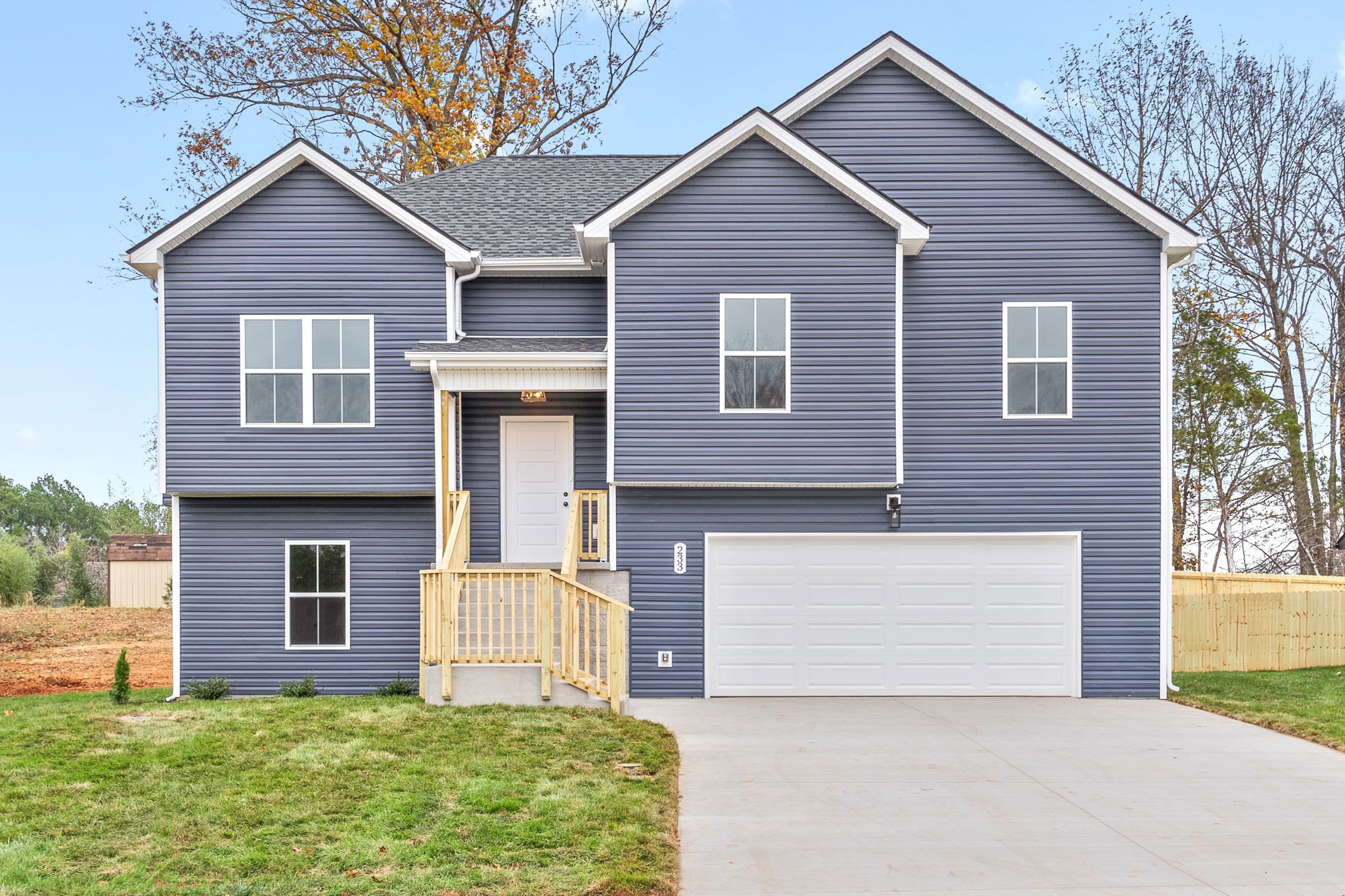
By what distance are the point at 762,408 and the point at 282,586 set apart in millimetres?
6487

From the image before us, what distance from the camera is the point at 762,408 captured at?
12453 mm

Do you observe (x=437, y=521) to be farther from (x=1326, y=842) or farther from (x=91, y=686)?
(x=1326, y=842)

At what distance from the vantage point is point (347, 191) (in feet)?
42.8

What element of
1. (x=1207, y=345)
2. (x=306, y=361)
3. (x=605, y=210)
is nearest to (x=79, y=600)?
(x=306, y=361)

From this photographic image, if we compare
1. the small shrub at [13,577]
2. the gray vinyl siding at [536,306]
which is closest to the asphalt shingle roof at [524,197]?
the gray vinyl siding at [536,306]

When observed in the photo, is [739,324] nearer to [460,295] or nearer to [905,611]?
[460,295]

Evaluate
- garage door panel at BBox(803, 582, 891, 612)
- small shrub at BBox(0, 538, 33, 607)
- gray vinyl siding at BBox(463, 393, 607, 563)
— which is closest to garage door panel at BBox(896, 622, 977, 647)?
garage door panel at BBox(803, 582, 891, 612)

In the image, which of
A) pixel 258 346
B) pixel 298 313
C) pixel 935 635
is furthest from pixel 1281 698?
pixel 258 346

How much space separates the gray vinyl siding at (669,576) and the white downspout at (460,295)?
119 inches

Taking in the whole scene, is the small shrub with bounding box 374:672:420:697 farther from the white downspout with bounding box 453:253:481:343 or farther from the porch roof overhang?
the white downspout with bounding box 453:253:481:343

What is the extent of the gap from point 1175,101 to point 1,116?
3026cm

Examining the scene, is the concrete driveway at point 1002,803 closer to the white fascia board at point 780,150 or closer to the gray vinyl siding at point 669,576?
the gray vinyl siding at point 669,576

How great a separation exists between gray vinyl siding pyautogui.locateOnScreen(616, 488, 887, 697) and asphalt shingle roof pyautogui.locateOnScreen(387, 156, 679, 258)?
12.1ft

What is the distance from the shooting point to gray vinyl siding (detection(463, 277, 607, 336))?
13.9 m
